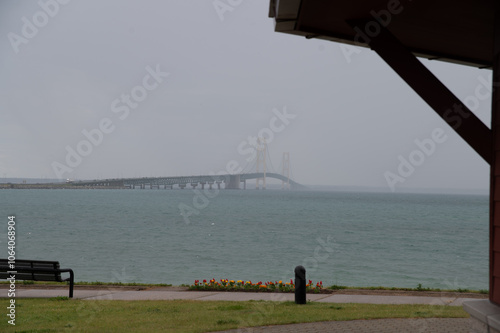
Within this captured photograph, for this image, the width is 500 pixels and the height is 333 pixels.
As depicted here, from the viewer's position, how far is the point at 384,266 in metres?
32.1

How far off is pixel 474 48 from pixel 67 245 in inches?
1578

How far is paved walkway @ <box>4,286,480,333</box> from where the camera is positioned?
316 inches

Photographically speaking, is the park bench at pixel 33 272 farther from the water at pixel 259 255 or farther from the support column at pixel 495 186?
the water at pixel 259 255

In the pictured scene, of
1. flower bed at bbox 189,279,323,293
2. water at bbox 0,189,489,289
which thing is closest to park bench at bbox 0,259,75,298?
flower bed at bbox 189,279,323,293

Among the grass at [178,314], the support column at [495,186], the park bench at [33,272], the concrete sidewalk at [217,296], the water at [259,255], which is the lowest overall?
the water at [259,255]

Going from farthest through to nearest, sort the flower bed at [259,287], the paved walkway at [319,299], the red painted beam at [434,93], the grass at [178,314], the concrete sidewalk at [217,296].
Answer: the flower bed at [259,287] < the concrete sidewalk at [217,296] < the grass at [178,314] < the paved walkway at [319,299] < the red painted beam at [434,93]

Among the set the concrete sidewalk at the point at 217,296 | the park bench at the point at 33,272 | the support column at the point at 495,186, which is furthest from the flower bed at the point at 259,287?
the support column at the point at 495,186

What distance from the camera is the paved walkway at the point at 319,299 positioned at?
8.02 meters

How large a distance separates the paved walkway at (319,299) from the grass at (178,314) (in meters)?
0.40

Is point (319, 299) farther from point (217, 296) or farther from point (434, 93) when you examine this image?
point (434, 93)

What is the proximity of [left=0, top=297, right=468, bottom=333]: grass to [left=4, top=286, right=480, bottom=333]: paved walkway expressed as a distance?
403 mm

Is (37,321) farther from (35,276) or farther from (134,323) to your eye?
(35,276)

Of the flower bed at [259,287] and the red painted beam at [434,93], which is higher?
the red painted beam at [434,93]

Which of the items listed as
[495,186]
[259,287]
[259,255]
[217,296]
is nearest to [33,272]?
[217,296]
